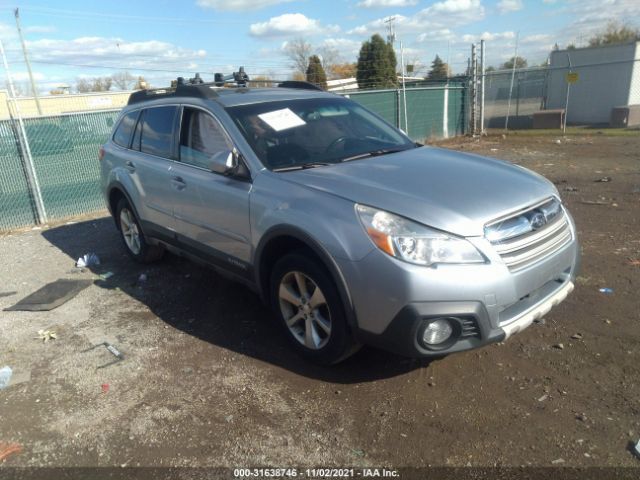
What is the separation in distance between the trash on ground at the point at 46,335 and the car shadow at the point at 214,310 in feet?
2.76

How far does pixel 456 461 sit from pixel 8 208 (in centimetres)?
860

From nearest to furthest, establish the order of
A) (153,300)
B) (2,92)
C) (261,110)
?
(261,110), (153,300), (2,92)

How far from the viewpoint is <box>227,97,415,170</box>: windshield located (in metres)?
3.71

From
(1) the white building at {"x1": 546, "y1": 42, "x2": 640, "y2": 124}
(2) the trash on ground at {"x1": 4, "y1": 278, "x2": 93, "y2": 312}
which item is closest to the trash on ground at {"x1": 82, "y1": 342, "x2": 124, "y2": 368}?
(2) the trash on ground at {"x1": 4, "y1": 278, "x2": 93, "y2": 312}

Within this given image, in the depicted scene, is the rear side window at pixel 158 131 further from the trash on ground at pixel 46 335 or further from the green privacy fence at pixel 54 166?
the green privacy fence at pixel 54 166

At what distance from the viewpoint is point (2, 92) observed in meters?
38.5

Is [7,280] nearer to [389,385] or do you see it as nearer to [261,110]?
[261,110]

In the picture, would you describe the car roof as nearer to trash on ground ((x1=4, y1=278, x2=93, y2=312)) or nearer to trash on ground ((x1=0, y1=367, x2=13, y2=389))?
trash on ground ((x1=4, y1=278, x2=93, y2=312))

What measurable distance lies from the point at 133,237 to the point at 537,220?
15.0 ft

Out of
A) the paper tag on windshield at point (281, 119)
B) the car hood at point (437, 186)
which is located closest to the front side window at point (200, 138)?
the paper tag on windshield at point (281, 119)

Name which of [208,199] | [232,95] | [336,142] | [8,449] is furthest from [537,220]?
[8,449]

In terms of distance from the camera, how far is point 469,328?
2738mm

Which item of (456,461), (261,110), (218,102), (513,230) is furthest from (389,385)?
(218,102)

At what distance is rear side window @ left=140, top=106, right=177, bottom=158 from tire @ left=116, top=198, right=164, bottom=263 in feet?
2.88
